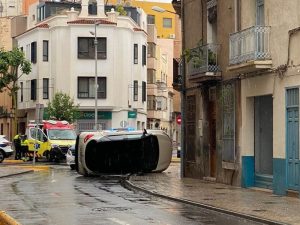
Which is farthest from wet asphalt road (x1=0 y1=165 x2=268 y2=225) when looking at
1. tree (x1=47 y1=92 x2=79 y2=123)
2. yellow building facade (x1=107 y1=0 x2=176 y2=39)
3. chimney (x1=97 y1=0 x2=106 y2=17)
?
yellow building facade (x1=107 y1=0 x2=176 y2=39)

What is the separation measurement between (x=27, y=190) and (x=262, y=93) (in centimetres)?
787

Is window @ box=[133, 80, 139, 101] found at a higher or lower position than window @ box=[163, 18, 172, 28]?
lower

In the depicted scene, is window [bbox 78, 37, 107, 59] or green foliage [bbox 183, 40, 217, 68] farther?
window [bbox 78, 37, 107, 59]

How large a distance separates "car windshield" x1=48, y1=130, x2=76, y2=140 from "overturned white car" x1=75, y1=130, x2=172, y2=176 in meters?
14.0

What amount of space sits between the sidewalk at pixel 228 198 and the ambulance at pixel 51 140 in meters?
16.8

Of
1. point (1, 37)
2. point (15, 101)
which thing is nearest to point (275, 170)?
point (15, 101)

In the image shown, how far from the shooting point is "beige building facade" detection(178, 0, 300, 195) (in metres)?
19.0

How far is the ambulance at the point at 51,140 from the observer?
137 ft

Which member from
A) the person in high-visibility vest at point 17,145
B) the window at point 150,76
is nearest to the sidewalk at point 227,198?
the person in high-visibility vest at point 17,145

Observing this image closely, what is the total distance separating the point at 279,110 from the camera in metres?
19.5

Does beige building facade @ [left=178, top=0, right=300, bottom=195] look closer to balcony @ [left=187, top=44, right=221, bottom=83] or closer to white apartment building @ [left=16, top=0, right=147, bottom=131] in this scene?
balcony @ [left=187, top=44, right=221, bottom=83]

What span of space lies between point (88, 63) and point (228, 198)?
40210mm

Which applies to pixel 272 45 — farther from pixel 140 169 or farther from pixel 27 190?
pixel 140 169

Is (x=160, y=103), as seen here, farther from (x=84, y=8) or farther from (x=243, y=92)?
(x=243, y=92)
